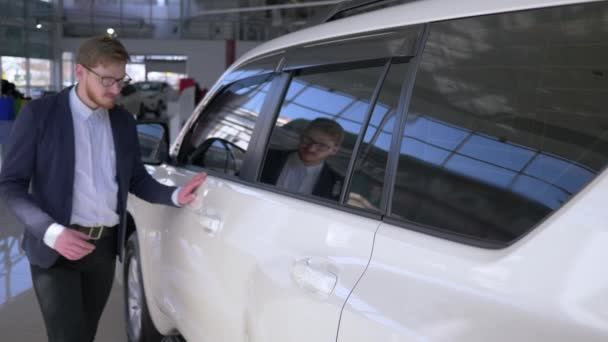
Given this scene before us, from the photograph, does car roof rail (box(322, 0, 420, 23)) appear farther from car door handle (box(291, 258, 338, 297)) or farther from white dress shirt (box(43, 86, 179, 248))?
white dress shirt (box(43, 86, 179, 248))

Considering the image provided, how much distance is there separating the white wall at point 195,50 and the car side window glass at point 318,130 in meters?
25.2

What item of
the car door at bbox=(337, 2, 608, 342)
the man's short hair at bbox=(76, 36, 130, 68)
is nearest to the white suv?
the car door at bbox=(337, 2, 608, 342)

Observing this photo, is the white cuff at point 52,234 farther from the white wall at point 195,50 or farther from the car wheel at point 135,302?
the white wall at point 195,50

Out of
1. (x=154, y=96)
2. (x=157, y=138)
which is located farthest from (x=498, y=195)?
(x=154, y=96)

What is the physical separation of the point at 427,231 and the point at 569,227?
0.35 metres

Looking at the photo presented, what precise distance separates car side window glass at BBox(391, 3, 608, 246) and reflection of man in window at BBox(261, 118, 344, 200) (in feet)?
1.11

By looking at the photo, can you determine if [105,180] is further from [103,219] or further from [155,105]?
[155,105]

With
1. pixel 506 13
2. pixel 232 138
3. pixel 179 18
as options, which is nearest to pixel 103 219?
pixel 232 138

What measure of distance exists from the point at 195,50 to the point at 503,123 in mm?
27265

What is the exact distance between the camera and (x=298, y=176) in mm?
1957

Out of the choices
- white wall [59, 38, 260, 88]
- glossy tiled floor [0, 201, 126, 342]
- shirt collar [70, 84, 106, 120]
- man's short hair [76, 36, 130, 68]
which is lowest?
glossy tiled floor [0, 201, 126, 342]

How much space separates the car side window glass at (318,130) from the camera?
5.61 ft

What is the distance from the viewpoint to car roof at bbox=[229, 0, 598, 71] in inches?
51.4

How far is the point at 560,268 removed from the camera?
1.01m
